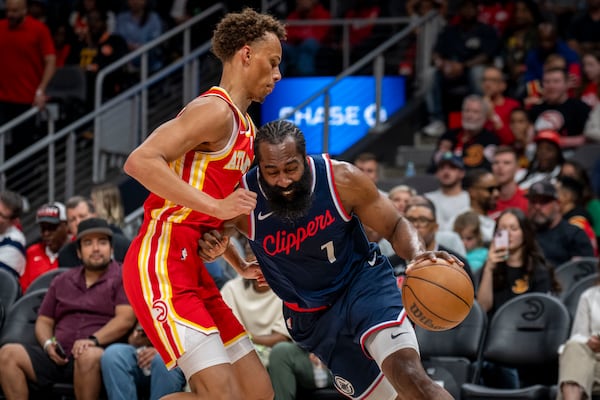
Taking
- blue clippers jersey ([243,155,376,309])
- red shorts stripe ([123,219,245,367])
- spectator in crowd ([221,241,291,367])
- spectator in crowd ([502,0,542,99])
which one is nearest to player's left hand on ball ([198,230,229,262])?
red shorts stripe ([123,219,245,367])

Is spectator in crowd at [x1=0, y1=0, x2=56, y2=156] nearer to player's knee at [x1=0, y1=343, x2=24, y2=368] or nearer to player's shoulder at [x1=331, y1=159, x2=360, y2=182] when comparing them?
player's knee at [x1=0, y1=343, x2=24, y2=368]

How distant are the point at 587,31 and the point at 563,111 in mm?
1777

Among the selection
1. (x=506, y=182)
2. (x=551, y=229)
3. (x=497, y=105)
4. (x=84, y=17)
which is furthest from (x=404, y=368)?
(x=84, y=17)

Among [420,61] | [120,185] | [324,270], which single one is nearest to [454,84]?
[420,61]

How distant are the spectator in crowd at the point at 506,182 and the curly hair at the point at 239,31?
4789mm

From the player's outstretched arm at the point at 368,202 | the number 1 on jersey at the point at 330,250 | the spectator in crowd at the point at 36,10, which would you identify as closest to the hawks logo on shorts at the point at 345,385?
the number 1 on jersey at the point at 330,250

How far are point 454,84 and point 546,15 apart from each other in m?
2.15

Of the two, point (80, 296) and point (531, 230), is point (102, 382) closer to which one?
point (80, 296)

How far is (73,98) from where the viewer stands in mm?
12312

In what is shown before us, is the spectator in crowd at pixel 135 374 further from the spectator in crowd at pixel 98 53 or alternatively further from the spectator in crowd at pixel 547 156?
the spectator in crowd at pixel 98 53

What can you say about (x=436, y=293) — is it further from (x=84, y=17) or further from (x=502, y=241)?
(x=84, y=17)

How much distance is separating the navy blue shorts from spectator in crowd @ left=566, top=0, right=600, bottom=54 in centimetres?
754

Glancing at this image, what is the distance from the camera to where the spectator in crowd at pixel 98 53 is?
1266 cm

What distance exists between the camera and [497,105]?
38.1 ft
